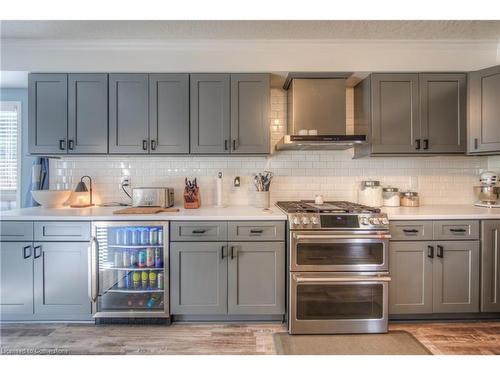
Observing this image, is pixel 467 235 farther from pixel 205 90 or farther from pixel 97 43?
pixel 97 43

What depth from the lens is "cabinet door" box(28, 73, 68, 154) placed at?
273 cm

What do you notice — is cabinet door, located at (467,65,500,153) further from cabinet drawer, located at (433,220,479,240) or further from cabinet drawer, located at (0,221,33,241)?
cabinet drawer, located at (0,221,33,241)

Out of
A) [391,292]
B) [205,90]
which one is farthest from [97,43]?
[391,292]

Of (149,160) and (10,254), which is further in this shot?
(149,160)

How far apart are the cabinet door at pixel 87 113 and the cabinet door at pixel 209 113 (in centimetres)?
86

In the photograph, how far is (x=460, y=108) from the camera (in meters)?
2.72

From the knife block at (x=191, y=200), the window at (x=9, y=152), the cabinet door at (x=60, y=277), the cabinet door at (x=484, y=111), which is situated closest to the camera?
the cabinet door at (x=60, y=277)

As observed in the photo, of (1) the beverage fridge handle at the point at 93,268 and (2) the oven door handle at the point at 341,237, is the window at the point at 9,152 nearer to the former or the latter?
(1) the beverage fridge handle at the point at 93,268

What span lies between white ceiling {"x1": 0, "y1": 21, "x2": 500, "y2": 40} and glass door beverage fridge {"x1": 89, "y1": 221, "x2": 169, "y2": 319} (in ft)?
5.81

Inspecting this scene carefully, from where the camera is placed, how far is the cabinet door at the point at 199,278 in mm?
2377

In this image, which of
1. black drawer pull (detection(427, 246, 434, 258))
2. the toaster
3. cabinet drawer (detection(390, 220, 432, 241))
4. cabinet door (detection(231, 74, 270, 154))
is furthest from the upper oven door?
the toaster

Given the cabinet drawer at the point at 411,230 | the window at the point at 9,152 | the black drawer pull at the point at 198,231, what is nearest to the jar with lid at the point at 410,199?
the cabinet drawer at the point at 411,230

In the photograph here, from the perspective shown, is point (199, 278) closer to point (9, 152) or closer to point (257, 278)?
point (257, 278)

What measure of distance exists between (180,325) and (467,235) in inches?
101
